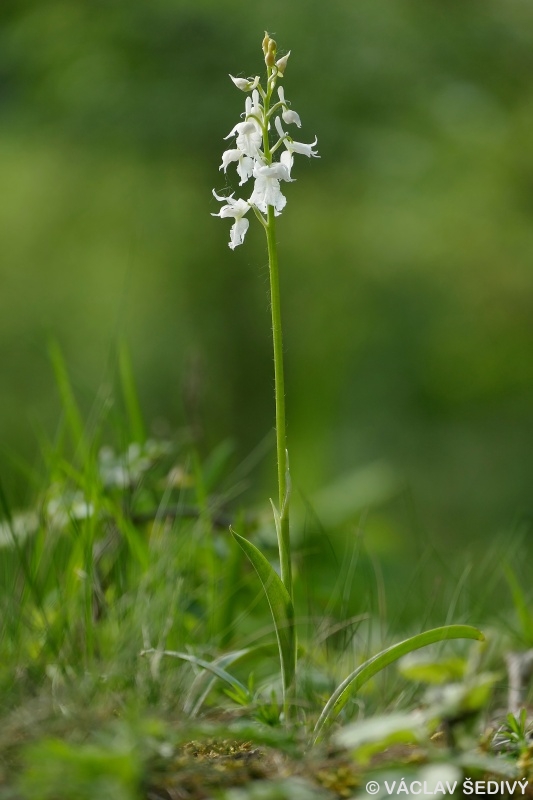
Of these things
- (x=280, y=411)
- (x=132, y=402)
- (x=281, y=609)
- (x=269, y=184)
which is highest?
(x=269, y=184)

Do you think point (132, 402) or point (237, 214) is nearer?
point (237, 214)

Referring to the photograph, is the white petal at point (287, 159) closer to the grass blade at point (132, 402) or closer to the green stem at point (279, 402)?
the green stem at point (279, 402)

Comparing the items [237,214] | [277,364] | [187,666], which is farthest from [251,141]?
[187,666]

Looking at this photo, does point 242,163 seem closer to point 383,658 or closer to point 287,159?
point 287,159

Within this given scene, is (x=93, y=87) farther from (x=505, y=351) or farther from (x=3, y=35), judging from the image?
(x=505, y=351)

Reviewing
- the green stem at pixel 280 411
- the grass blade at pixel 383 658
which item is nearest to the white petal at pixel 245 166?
the green stem at pixel 280 411

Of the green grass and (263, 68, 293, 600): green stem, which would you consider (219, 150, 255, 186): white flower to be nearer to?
(263, 68, 293, 600): green stem

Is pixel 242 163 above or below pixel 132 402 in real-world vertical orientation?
above

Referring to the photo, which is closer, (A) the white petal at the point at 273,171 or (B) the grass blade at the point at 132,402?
(A) the white petal at the point at 273,171
